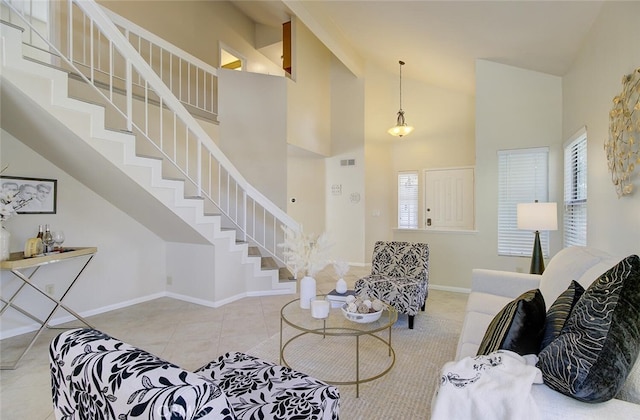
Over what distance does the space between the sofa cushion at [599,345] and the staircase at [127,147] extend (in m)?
3.24

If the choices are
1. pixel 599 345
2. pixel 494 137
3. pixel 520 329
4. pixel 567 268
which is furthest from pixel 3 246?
pixel 494 137

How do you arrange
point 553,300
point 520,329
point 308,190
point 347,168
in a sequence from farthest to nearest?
point 308,190
point 347,168
point 553,300
point 520,329

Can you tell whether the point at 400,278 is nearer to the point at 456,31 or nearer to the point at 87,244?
the point at 456,31

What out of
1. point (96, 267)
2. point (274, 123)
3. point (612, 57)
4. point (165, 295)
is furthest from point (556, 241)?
point (96, 267)

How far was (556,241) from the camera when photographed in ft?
12.5

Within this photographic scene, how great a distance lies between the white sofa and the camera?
904mm

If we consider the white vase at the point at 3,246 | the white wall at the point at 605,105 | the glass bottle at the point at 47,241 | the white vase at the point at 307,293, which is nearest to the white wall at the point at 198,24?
the glass bottle at the point at 47,241

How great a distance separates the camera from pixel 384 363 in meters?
2.37

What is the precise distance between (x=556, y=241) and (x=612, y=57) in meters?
2.33

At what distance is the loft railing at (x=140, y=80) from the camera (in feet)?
9.12

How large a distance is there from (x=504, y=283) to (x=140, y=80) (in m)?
4.92

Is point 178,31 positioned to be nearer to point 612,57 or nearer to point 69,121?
point 69,121

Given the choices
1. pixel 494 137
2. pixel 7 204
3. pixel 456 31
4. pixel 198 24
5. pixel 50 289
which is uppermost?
pixel 198 24

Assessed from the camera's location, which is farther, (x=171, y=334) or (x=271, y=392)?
(x=171, y=334)
